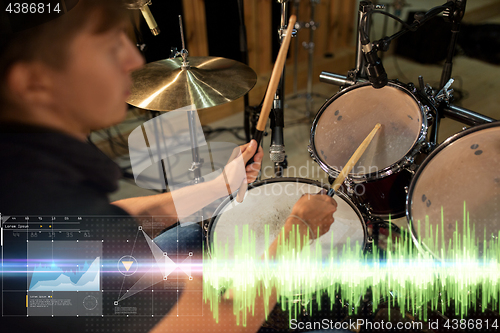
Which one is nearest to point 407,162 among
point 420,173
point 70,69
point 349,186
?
point 420,173

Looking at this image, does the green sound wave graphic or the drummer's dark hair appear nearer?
the drummer's dark hair

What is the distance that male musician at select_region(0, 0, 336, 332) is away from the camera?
521 mm

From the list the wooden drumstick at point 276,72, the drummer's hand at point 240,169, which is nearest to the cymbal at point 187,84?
the drummer's hand at point 240,169

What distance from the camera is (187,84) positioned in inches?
48.6

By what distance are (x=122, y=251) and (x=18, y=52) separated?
51cm

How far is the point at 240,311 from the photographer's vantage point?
0.88 metres

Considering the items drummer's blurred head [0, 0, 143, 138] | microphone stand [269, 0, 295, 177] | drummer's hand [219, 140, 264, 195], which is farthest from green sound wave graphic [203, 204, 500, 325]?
drummer's blurred head [0, 0, 143, 138]

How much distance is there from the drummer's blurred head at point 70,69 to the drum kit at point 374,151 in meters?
0.52

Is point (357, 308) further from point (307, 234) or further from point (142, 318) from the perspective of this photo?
point (142, 318)

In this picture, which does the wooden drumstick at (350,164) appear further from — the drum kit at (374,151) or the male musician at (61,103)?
the male musician at (61,103)

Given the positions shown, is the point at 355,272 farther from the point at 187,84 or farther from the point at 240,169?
the point at 187,84

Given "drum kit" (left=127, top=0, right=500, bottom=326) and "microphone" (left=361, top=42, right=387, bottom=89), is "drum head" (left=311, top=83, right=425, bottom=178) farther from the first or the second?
"microphone" (left=361, top=42, right=387, bottom=89)

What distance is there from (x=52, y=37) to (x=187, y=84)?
2.34ft

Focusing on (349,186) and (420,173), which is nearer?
(420,173)
